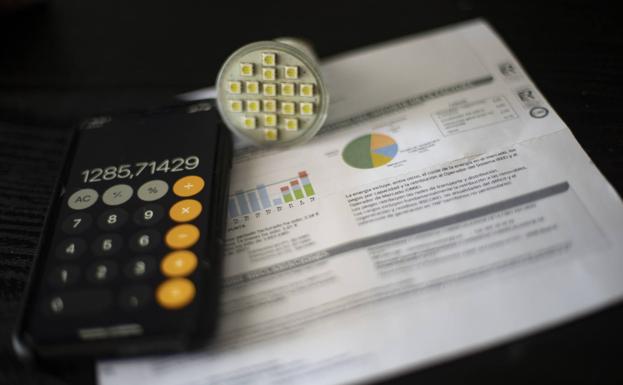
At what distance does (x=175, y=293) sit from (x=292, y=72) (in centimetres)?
19

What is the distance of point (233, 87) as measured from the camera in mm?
489

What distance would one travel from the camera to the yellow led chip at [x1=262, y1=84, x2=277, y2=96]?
19.1 inches

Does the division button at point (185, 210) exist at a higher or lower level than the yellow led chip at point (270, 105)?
lower

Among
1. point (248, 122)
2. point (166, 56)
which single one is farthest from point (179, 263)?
point (166, 56)

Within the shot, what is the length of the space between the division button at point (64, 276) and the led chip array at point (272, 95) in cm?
16

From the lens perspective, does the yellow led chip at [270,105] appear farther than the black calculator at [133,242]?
Yes

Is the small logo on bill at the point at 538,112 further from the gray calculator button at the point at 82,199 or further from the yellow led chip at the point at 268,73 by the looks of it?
the gray calculator button at the point at 82,199

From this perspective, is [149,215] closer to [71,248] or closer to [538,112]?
[71,248]

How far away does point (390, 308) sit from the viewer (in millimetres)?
403

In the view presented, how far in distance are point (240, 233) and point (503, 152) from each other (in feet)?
0.68

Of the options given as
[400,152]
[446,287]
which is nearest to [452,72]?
[400,152]

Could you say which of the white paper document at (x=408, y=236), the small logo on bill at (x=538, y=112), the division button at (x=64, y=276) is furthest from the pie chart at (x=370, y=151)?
the division button at (x=64, y=276)

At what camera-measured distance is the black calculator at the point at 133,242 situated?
0.39 m

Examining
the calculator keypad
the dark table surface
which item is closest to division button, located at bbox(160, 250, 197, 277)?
the calculator keypad
